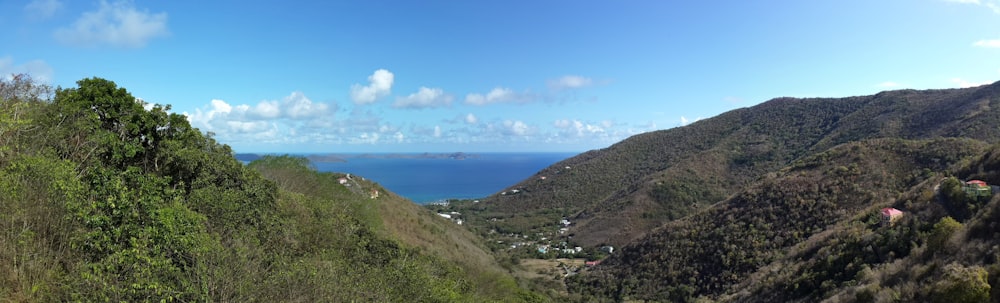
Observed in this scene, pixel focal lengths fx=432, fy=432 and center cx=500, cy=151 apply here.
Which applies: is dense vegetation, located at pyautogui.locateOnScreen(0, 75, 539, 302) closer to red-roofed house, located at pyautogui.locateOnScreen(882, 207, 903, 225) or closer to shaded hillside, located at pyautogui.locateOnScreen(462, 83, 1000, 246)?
red-roofed house, located at pyautogui.locateOnScreen(882, 207, 903, 225)

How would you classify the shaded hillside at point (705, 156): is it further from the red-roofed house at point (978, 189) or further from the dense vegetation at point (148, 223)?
the dense vegetation at point (148, 223)

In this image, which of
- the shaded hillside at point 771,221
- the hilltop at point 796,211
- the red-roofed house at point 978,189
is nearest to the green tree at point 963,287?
the hilltop at point 796,211

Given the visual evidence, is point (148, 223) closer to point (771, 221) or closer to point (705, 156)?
point (771, 221)

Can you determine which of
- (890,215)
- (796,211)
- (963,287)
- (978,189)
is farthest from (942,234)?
(796,211)

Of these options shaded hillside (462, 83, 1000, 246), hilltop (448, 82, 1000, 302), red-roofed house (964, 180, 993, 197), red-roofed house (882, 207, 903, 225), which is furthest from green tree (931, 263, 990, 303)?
shaded hillside (462, 83, 1000, 246)

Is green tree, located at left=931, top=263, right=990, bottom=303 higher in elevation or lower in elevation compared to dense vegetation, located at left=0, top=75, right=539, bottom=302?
lower

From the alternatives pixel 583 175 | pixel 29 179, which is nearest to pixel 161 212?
pixel 29 179
